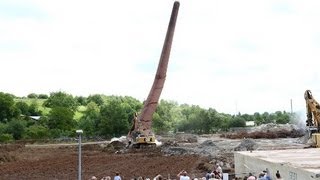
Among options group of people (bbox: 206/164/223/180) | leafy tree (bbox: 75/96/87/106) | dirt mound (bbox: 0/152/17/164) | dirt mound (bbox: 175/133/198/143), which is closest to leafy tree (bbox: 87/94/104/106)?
leafy tree (bbox: 75/96/87/106)

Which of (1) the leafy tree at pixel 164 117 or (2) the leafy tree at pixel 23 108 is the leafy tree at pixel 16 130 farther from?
(2) the leafy tree at pixel 23 108

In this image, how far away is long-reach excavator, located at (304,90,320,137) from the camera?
44.1 meters

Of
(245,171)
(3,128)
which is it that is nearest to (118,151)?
(245,171)

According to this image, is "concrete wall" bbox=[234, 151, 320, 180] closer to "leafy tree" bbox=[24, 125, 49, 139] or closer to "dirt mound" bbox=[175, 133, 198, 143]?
"dirt mound" bbox=[175, 133, 198, 143]

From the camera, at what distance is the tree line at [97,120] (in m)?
83.8

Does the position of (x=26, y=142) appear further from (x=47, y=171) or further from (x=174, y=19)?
(x=47, y=171)

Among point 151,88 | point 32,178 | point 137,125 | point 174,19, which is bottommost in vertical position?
point 32,178

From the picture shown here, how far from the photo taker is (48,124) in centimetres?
9481

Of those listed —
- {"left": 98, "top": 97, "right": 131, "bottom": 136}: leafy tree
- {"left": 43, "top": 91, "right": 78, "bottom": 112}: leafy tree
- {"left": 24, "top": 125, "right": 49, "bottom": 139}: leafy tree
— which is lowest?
{"left": 24, "top": 125, "right": 49, "bottom": 139}: leafy tree

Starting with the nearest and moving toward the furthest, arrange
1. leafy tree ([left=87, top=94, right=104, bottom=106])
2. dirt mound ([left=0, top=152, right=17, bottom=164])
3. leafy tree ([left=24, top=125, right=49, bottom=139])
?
dirt mound ([left=0, top=152, right=17, bottom=164]) < leafy tree ([left=24, top=125, right=49, bottom=139]) < leafy tree ([left=87, top=94, right=104, bottom=106])

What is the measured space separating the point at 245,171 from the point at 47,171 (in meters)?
13.6

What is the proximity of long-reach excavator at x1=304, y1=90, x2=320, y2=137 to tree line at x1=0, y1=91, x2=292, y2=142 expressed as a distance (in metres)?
41.9

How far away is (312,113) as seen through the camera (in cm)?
4456

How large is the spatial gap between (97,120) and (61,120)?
7247 mm
